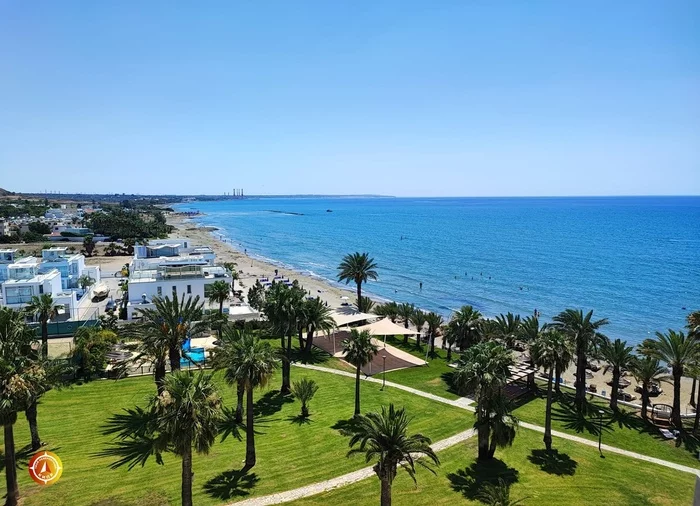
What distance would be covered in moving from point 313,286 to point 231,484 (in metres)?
67.5

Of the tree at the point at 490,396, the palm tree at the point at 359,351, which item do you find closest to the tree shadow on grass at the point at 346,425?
the palm tree at the point at 359,351

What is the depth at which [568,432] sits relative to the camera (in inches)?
1168

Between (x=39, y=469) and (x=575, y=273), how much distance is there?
327 feet

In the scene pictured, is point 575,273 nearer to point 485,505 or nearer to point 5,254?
point 485,505

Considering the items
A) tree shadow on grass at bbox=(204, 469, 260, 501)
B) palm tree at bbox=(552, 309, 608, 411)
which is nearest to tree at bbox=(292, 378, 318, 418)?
tree shadow on grass at bbox=(204, 469, 260, 501)

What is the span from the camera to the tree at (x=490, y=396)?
2422 cm

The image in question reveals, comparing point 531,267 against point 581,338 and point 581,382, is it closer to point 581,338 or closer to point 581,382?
point 581,338

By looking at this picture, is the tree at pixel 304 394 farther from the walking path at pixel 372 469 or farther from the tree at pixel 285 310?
the walking path at pixel 372 469

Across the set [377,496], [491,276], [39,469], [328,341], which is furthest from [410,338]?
[491,276]

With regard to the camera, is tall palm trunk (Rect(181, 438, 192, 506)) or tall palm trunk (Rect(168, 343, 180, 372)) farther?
tall palm trunk (Rect(168, 343, 180, 372))

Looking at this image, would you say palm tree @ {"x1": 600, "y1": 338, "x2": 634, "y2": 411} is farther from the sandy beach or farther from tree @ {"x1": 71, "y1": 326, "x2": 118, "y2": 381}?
tree @ {"x1": 71, "y1": 326, "x2": 118, "y2": 381}

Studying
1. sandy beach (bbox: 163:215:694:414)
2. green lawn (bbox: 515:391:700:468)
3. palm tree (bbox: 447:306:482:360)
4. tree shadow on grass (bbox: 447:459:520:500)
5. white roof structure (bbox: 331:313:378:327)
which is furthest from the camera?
white roof structure (bbox: 331:313:378:327)

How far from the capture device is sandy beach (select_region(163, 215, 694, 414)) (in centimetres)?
4295

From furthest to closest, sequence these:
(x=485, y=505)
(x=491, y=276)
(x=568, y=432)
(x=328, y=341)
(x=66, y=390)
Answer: (x=491, y=276)
(x=328, y=341)
(x=66, y=390)
(x=568, y=432)
(x=485, y=505)
